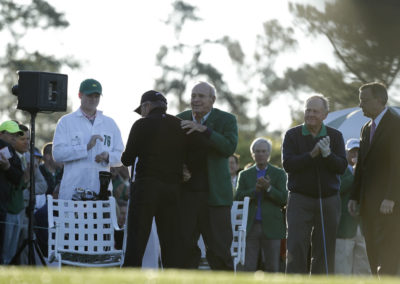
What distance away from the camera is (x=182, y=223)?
331 inches

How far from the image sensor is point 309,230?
30.1ft

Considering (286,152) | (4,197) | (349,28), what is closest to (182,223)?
(286,152)

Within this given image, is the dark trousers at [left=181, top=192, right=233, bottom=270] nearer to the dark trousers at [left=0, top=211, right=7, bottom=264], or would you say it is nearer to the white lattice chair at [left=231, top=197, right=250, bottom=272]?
the white lattice chair at [left=231, top=197, right=250, bottom=272]

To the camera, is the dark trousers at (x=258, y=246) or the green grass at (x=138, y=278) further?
the dark trousers at (x=258, y=246)

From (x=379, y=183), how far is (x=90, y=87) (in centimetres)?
271

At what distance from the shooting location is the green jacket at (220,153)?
27.6 ft

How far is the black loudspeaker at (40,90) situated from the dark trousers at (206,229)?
103 inches

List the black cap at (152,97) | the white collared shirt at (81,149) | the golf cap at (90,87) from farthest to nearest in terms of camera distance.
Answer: the golf cap at (90,87) → the white collared shirt at (81,149) → the black cap at (152,97)

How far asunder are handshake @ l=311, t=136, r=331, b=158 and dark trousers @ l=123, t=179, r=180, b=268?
1.36 m

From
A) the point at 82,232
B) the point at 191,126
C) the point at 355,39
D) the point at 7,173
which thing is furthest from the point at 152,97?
the point at 355,39

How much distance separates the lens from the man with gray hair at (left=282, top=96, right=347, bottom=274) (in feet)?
29.5

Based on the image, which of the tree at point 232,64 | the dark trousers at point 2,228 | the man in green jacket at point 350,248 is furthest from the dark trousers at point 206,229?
the tree at point 232,64

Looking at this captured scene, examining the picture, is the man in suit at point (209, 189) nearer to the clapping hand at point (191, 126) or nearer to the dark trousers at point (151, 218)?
the clapping hand at point (191, 126)

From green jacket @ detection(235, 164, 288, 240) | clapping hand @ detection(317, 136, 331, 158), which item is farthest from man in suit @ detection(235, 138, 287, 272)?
clapping hand @ detection(317, 136, 331, 158)
